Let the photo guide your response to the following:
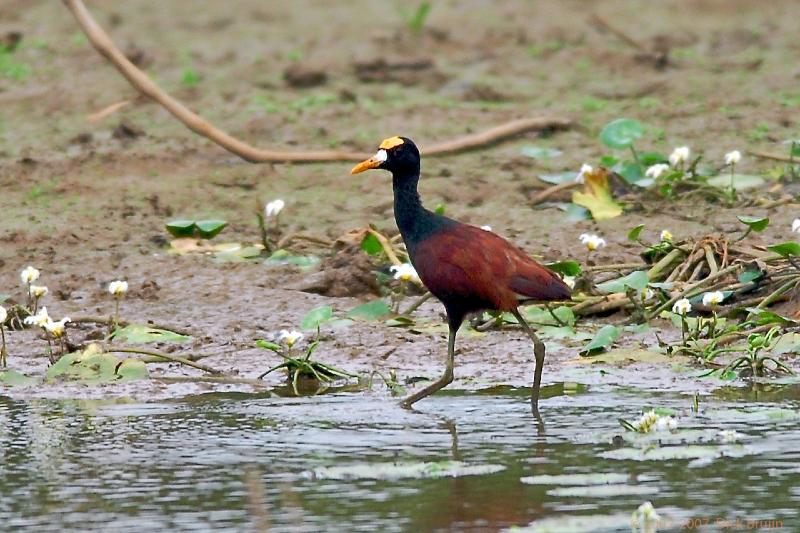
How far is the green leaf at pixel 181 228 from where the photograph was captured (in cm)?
1011

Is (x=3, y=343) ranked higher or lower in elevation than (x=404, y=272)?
lower

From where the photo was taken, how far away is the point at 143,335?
8.65 m

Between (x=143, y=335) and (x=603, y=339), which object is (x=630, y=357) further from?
(x=143, y=335)

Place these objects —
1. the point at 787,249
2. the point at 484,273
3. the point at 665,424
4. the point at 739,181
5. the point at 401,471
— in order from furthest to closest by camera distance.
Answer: the point at 739,181 < the point at 787,249 < the point at 484,273 < the point at 665,424 < the point at 401,471

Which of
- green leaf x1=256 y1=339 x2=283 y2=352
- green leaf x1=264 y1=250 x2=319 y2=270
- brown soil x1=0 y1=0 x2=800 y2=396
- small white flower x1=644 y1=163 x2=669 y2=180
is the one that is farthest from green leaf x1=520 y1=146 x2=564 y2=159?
green leaf x1=256 y1=339 x2=283 y2=352

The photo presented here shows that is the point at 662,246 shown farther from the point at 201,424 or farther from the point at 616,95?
the point at 616,95

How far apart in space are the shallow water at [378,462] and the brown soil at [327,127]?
618mm

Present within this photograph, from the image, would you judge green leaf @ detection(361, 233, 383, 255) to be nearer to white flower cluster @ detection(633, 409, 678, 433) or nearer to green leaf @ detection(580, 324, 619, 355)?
green leaf @ detection(580, 324, 619, 355)

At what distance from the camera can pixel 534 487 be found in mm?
5938

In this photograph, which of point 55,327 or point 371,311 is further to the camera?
point 371,311

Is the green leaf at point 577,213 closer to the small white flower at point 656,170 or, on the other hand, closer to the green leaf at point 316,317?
the small white flower at point 656,170

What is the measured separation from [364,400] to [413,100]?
6.37 metres

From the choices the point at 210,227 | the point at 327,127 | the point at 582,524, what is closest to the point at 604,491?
the point at 582,524

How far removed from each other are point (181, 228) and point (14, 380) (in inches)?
91.2
